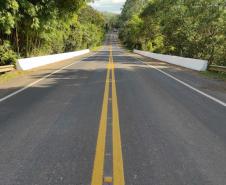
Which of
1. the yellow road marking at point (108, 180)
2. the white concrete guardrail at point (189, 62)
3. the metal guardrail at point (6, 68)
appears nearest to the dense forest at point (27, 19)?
the metal guardrail at point (6, 68)

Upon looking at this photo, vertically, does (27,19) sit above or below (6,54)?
above

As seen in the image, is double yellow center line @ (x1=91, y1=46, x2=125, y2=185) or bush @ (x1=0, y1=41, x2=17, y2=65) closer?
double yellow center line @ (x1=91, y1=46, x2=125, y2=185)

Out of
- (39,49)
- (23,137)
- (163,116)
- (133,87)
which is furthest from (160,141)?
(39,49)

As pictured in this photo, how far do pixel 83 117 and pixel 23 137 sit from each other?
176 centimetres

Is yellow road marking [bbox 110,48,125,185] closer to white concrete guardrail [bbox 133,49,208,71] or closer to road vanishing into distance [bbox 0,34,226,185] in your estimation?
road vanishing into distance [bbox 0,34,226,185]

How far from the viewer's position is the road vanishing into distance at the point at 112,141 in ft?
13.4

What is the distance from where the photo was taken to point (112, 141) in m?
5.45

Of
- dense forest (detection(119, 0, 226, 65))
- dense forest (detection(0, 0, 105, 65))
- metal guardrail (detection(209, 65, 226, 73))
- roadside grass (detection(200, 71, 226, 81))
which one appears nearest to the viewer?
roadside grass (detection(200, 71, 226, 81))

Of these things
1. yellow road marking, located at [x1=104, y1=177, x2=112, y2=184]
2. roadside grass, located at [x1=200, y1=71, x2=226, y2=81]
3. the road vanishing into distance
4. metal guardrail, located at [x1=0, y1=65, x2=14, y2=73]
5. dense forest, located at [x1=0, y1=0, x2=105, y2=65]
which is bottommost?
roadside grass, located at [x1=200, y1=71, x2=226, y2=81]

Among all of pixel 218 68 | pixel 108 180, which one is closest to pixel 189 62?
pixel 218 68

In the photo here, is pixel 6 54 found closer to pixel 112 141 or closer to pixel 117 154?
pixel 112 141

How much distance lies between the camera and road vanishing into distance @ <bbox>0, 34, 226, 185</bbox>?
4.08m

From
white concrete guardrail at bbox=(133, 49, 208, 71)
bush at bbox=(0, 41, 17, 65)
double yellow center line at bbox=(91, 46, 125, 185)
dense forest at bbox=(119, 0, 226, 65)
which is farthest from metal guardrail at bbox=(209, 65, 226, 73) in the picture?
bush at bbox=(0, 41, 17, 65)

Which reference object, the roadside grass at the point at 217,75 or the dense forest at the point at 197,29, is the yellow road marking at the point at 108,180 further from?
the dense forest at the point at 197,29
